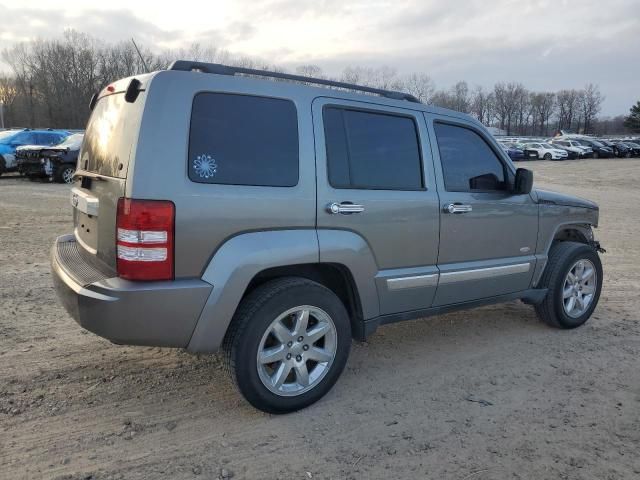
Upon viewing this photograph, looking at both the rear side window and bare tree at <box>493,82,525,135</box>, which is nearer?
the rear side window

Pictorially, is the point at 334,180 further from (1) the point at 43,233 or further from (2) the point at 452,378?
(1) the point at 43,233

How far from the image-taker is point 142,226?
Result: 2.77 metres

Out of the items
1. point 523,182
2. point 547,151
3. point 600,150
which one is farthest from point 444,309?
point 600,150

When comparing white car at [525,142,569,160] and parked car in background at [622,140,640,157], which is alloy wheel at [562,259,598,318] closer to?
white car at [525,142,569,160]

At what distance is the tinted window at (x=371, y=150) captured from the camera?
3447 mm

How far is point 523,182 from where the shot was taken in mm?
4328

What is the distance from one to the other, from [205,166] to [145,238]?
20.3 inches

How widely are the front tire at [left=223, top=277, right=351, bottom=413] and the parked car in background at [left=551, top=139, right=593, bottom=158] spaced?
50.8 metres

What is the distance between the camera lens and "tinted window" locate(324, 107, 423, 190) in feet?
11.3

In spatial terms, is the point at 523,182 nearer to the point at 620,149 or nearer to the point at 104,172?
the point at 104,172

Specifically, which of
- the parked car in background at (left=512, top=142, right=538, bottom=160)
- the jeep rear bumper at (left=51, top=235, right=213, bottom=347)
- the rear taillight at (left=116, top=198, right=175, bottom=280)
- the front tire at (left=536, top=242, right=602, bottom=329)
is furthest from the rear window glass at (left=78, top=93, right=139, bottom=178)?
the parked car in background at (left=512, top=142, right=538, bottom=160)

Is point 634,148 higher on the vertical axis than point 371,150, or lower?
higher

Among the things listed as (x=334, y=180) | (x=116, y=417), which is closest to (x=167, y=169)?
(x=334, y=180)

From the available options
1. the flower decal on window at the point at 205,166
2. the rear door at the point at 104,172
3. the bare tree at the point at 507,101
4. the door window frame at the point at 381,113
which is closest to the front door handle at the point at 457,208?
the door window frame at the point at 381,113
